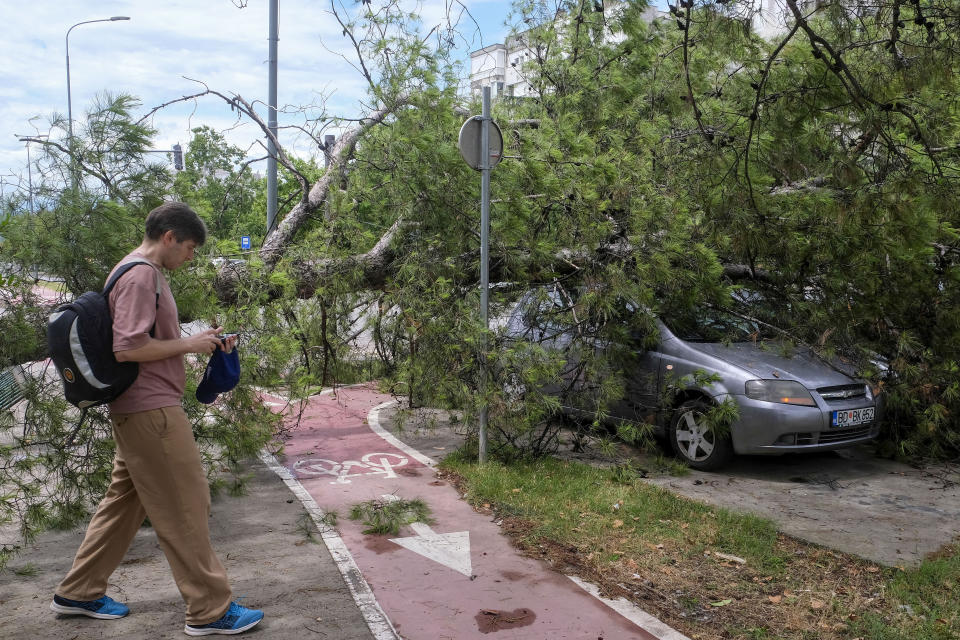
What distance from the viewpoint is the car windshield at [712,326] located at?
776 cm

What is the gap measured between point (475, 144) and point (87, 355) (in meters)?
4.19

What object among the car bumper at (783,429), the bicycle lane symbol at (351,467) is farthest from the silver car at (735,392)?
the bicycle lane symbol at (351,467)

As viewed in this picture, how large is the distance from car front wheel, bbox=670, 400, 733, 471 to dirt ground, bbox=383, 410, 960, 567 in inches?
5.5

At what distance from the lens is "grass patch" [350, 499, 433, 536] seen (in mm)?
5738

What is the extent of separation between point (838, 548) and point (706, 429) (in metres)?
1.89

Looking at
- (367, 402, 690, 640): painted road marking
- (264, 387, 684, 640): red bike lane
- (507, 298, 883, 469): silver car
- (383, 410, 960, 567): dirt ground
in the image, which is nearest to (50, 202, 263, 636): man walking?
(264, 387, 684, 640): red bike lane

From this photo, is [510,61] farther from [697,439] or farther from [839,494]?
[839,494]

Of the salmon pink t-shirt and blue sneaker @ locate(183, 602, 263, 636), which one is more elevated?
the salmon pink t-shirt

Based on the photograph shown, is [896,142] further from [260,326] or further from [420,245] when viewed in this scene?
[260,326]

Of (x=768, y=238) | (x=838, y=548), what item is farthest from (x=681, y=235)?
(x=838, y=548)

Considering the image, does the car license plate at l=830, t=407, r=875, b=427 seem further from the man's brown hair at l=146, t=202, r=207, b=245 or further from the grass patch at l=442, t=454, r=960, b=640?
the man's brown hair at l=146, t=202, r=207, b=245

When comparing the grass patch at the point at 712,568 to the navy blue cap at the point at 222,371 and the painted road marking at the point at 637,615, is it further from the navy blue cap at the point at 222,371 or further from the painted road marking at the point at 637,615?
the navy blue cap at the point at 222,371

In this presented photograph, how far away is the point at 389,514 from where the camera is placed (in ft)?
19.5

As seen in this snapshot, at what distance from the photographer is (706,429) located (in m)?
7.14
